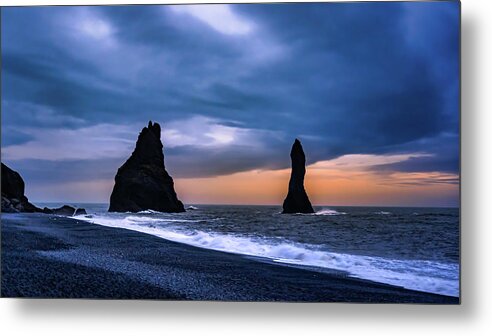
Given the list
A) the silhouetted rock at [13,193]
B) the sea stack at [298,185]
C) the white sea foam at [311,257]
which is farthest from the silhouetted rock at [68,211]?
the sea stack at [298,185]

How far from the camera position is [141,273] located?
148 inches

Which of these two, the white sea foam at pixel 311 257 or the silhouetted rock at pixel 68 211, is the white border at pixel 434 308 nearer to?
the white sea foam at pixel 311 257

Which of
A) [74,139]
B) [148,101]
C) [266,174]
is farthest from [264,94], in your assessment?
[74,139]

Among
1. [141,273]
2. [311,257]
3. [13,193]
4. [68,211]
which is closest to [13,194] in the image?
[13,193]

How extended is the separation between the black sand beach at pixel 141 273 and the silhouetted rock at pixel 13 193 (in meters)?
0.06

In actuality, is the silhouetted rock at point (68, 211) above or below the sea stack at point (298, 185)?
below

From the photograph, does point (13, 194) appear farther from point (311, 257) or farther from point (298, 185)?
point (311, 257)

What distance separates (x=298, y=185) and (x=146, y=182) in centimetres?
108

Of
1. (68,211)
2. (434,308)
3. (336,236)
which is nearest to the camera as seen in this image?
(434,308)

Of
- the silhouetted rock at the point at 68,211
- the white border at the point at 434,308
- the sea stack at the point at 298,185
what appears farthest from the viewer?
the silhouetted rock at the point at 68,211

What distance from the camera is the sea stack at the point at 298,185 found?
12.2 feet

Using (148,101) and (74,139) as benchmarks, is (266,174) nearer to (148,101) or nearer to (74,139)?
(148,101)

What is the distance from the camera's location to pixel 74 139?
3832 millimetres

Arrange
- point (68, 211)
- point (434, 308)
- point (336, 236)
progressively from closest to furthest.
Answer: point (434, 308)
point (336, 236)
point (68, 211)
